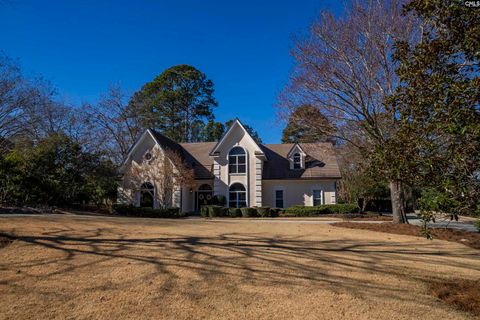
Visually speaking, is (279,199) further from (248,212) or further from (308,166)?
(248,212)

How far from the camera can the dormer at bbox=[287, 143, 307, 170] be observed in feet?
98.3

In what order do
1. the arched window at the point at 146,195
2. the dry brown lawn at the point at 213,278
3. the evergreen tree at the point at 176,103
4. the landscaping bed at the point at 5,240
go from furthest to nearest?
1. the evergreen tree at the point at 176,103
2. the arched window at the point at 146,195
3. the landscaping bed at the point at 5,240
4. the dry brown lawn at the point at 213,278

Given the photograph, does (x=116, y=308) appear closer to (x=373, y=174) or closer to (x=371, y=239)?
(x=373, y=174)

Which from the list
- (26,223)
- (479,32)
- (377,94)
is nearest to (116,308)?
(479,32)

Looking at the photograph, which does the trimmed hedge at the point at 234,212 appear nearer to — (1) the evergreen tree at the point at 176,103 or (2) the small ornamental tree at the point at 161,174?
(2) the small ornamental tree at the point at 161,174

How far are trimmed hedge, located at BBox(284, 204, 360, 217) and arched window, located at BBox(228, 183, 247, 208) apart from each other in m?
4.49

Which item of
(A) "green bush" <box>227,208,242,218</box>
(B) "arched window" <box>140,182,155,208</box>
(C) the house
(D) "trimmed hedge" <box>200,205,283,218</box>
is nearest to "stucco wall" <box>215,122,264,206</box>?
(C) the house

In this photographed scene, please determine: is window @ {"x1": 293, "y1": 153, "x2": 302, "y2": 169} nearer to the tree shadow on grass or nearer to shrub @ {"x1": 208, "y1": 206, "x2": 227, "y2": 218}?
shrub @ {"x1": 208, "y1": 206, "x2": 227, "y2": 218}

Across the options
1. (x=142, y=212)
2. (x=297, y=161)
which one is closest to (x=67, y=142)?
(x=142, y=212)

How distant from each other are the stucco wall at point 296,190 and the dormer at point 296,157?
5.69 feet

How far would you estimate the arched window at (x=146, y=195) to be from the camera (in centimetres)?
2811

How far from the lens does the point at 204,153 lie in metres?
32.7

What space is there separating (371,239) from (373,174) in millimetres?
5772

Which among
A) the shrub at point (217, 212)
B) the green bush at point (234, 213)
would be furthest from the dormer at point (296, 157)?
the shrub at point (217, 212)
